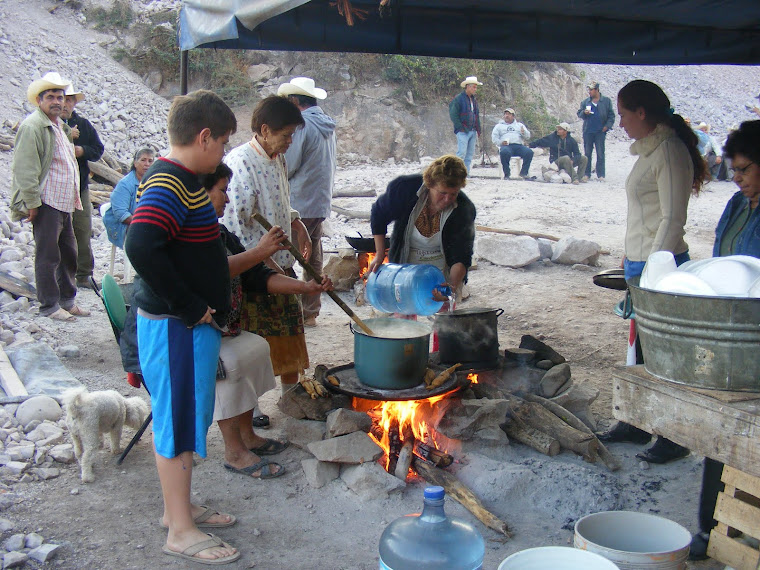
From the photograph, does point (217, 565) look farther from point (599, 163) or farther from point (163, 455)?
point (599, 163)

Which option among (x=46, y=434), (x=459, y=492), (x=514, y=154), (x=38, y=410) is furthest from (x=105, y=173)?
(x=459, y=492)

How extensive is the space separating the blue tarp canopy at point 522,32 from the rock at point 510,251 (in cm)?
327

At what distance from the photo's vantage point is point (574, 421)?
14.5 ft

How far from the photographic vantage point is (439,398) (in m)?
4.34

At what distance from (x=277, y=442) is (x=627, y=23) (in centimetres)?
463

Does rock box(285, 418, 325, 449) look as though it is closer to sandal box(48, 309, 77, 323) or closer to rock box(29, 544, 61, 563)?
rock box(29, 544, 61, 563)

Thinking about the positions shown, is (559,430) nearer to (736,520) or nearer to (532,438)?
(532,438)

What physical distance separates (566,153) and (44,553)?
1699 cm

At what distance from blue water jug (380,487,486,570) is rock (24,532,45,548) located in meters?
2.02

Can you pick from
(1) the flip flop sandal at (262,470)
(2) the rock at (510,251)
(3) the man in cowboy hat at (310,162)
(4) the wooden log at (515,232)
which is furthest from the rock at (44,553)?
(4) the wooden log at (515,232)

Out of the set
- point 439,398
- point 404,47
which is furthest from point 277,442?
point 404,47

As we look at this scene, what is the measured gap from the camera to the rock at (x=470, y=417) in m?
4.13

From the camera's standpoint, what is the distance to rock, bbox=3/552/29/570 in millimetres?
3053

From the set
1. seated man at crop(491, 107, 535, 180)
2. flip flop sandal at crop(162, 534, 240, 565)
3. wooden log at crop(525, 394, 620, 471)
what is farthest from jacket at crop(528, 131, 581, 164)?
flip flop sandal at crop(162, 534, 240, 565)
